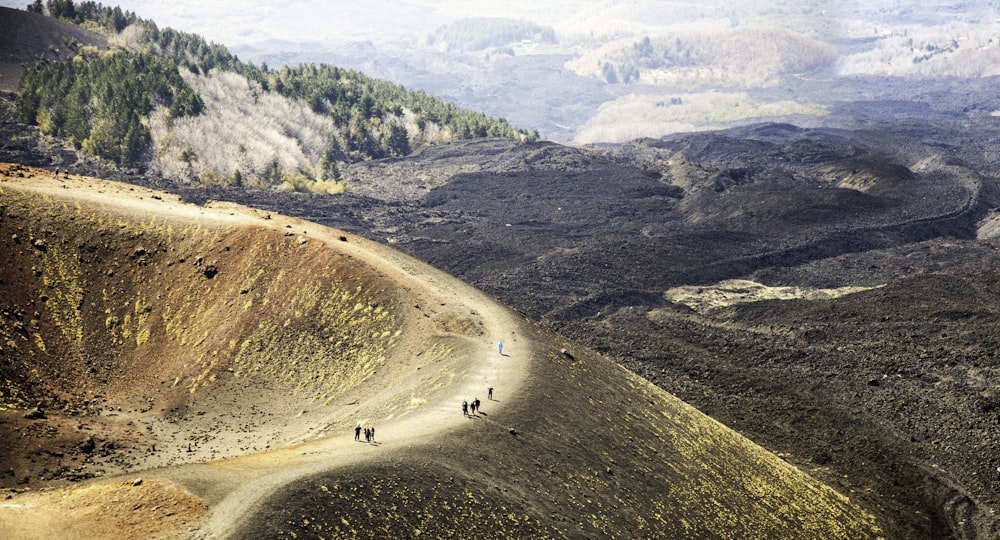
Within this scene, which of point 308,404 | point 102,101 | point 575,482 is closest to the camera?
point 575,482

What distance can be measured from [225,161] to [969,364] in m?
127

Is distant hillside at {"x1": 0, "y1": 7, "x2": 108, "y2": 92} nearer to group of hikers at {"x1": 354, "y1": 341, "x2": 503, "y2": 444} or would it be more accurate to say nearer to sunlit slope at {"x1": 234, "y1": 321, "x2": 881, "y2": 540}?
group of hikers at {"x1": 354, "y1": 341, "x2": 503, "y2": 444}

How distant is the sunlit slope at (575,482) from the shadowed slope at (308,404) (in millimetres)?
122

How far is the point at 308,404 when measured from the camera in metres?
47.7

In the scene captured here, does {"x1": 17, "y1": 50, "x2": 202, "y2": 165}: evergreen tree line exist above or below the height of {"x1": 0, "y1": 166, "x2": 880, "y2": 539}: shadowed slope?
above

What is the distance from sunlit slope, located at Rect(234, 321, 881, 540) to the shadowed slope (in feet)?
0.40

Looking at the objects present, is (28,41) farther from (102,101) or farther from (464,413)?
(464,413)

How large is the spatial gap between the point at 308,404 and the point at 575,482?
50.9 ft

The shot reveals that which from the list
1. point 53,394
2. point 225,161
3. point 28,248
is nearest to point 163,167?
point 225,161

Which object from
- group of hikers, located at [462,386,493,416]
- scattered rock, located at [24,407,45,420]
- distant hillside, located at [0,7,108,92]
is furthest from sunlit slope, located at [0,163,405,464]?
distant hillside, located at [0,7,108,92]

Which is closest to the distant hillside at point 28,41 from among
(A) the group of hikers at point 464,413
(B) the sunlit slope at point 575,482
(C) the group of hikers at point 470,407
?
(A) the group of hikers at point 464,413

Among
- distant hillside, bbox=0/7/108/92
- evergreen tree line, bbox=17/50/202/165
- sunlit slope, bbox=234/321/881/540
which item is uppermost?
distant hillside, bbox=0/7/108/92

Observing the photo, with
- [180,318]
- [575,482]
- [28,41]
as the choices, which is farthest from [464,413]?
[28,41]

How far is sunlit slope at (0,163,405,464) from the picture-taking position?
155 feet
